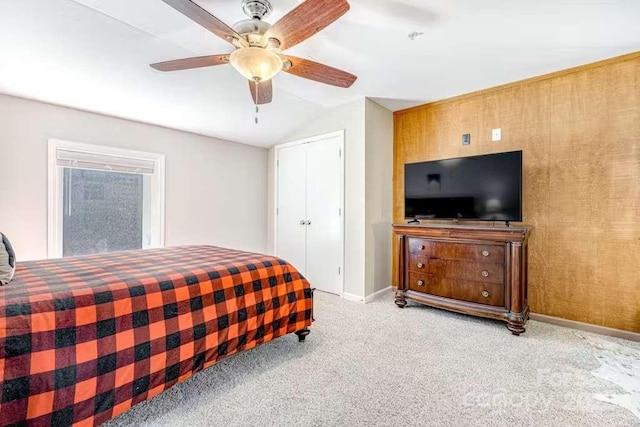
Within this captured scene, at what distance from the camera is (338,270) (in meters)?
3.70

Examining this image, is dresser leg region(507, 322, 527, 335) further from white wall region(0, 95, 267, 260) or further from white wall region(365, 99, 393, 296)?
white wall region(0, 95, 267, 260)

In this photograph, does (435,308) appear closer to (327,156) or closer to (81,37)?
(327,156)

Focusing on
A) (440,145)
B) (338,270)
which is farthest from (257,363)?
(440,145)

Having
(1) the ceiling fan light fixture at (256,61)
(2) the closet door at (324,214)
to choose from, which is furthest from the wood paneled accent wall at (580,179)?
(1) the ceiling fan light fixture at (256,61)

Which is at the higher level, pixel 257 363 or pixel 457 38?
pixel 457 38

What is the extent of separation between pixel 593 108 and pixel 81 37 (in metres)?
4.28

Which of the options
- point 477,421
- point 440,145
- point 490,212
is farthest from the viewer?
point 440,145

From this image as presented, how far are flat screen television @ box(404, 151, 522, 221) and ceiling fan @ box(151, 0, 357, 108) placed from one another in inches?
64.9

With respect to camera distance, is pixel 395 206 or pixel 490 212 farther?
pixel 395 206

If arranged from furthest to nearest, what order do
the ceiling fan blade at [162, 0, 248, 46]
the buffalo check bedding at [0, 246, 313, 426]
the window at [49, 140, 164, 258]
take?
the window at [49, 140, 164, 258], the ceiling fan blade at [162, 0, 248, 46], the buffalo check bedding at [0, 246, 313, 426]

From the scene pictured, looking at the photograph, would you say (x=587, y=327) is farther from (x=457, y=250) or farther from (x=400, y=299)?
(x=400, y=299)

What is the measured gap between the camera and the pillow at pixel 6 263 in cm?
150

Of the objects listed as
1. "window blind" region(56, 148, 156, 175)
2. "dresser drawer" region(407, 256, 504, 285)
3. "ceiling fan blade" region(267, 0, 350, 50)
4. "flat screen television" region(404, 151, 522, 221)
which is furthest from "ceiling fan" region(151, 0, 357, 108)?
"dresser drawer" region(407, 256, 504, 285)

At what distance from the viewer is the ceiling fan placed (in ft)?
4.85
